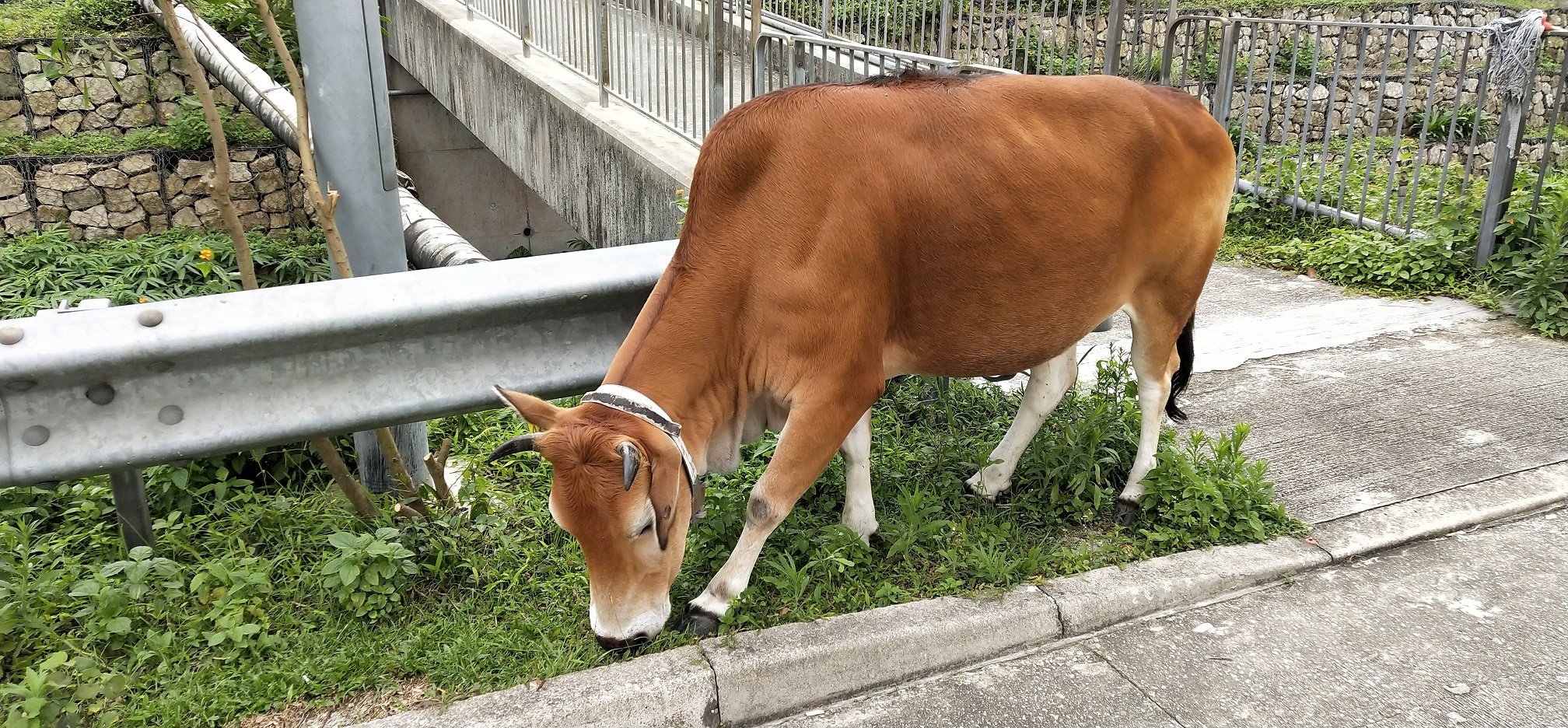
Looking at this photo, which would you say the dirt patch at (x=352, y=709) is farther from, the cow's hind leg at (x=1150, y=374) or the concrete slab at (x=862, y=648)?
the cow's hind leg at (x=1150, y=374)

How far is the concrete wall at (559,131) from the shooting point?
5992 mm

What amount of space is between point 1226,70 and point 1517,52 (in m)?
2.63

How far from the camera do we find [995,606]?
3209 mm

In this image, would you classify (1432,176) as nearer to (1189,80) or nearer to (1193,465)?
(1189,80)

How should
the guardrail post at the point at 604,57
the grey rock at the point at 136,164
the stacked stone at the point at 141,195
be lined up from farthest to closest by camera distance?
the grey rock at the point at 136,164 < the stacked stone at the point at 141,195 < the guardrail post at the point at 604,57

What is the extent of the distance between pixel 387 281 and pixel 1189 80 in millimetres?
12959

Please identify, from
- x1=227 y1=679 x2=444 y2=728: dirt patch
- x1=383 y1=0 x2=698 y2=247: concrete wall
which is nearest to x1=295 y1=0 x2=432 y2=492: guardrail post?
x1=227 y1=679 x2=444 y2=728: dirt patch

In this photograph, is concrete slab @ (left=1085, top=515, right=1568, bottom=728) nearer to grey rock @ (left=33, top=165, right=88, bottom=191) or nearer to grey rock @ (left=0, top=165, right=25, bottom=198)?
grey rock @ (left=33, top=165, right=88, bottom=191)

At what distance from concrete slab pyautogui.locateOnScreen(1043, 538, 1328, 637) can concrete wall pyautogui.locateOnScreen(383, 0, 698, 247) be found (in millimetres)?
2861

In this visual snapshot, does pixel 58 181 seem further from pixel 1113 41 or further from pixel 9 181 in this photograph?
pixel 1113 41

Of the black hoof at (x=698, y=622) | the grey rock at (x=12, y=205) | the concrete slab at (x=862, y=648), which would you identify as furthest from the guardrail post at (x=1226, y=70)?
the grey rock at (x=12, y=205)

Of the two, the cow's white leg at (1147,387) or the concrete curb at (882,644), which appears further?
the cow's white leg at (1147,387)

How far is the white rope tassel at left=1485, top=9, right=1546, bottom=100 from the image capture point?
6078 millimetres

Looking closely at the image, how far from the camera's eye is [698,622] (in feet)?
10.0
